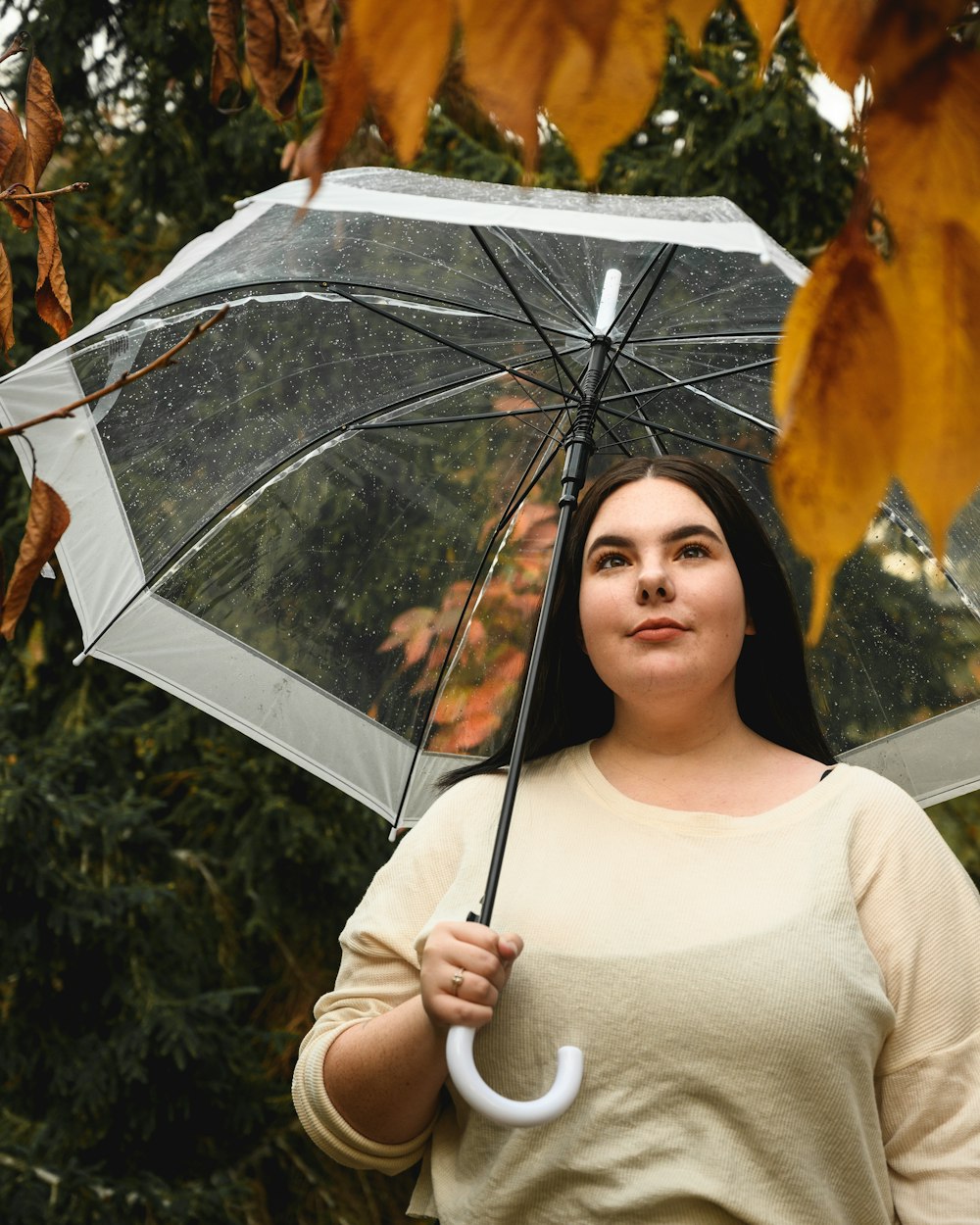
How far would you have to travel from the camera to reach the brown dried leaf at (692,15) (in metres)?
0.55

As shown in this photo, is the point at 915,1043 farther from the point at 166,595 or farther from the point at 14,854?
the point at 14,854

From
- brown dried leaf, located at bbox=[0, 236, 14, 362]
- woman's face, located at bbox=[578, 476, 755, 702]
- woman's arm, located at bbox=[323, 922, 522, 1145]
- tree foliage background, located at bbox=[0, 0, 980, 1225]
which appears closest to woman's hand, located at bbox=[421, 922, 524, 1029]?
woman's arm, located at bbox=[323, 922, 522, 1145]

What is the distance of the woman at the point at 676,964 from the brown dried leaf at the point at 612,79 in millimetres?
1042

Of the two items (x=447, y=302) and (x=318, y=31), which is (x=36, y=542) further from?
(x=447, y=302)

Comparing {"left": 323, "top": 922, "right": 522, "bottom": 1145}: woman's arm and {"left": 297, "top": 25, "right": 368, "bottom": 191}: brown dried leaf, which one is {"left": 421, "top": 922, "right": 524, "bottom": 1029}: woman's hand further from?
{"left": 297, "top": 25, "right": 368, "bottom": 191}: brown dried leaf

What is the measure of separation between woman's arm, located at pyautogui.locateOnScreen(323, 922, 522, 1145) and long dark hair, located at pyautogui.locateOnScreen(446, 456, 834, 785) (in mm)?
437

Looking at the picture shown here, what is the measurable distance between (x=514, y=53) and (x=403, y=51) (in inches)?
1.9

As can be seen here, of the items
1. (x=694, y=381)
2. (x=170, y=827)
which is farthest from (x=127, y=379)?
(x=170, y=827)

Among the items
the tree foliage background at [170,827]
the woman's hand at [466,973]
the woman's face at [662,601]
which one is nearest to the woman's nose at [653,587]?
the woman's face at [662,601]

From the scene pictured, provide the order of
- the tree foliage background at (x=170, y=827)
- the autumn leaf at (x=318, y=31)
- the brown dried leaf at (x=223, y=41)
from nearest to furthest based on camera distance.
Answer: the autumn leaf at (x=318, y=31)
the brown dried leaf at (x=223, y=41)
the tree foliage background at (x=170, y=827)

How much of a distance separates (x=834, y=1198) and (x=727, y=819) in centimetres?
43

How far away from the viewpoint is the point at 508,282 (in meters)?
2.02

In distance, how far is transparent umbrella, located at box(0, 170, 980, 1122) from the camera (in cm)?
210

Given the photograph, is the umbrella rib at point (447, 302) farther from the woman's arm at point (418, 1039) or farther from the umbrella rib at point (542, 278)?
the woman's arm at point (418, 1039)
